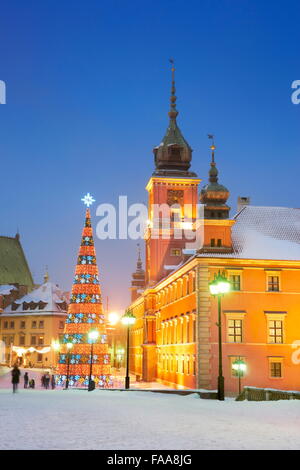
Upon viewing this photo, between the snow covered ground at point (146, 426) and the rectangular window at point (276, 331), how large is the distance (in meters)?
20.3

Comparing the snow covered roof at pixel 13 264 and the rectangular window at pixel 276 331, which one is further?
the snow covered roof at pixel 13 264

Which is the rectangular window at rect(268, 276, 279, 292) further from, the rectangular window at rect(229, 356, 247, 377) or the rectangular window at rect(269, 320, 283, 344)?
the rectangular window at rect(229, 356, 247, 377)

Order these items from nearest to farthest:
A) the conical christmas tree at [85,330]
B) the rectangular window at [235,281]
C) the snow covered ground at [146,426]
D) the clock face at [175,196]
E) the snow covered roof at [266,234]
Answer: the snow covered ground at [146,426] < the rectangular window at [235,281] < the snow covered roof at [266,234] < the conical christmas tree at [85,330] < the clock face at [175,196]

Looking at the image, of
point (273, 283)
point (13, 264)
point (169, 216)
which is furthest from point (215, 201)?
point (13, 264)

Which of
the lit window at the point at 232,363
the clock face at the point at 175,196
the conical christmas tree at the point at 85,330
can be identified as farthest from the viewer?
the clock face at the point at 175,196

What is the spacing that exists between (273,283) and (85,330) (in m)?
15.0

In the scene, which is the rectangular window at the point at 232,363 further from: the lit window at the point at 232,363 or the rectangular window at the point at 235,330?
the rectangular window at the point at 235,330

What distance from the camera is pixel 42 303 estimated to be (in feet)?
327

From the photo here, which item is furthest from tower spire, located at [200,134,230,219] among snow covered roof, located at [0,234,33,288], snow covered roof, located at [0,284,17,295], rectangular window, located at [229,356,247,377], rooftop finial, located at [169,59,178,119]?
snow covered roof, located at [0,234,33,288]

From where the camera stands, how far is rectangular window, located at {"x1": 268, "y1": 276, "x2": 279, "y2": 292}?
42.7 metres

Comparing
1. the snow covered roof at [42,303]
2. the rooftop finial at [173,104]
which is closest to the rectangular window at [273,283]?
the rooftop finial at [173,104]

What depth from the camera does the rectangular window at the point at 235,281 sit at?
1663 inches

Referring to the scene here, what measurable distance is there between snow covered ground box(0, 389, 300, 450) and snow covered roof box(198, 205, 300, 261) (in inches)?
868
